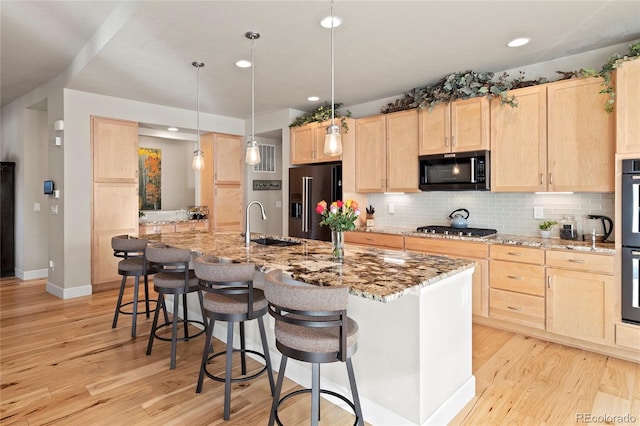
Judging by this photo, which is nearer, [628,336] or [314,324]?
[314,324]

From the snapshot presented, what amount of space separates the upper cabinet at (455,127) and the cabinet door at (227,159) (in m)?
3.41

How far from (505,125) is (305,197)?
2650mm

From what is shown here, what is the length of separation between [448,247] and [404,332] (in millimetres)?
2088

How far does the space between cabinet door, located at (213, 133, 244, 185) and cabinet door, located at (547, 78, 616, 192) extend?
4.69 metres

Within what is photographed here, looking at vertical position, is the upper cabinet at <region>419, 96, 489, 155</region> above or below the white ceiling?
below

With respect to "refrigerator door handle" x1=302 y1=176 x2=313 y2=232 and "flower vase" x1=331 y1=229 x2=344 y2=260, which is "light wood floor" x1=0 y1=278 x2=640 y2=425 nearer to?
"flower vase" x1=331 y1=229 x2=344 y2=260

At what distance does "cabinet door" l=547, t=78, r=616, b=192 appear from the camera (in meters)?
3.05

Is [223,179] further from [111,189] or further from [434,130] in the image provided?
[434,130]

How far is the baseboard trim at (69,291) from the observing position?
4.65 meters

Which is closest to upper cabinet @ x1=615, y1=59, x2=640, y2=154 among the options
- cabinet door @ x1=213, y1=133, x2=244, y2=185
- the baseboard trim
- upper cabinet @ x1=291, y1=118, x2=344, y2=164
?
upper cabinet @ x1=291, y1=118, x2=344, y2=164

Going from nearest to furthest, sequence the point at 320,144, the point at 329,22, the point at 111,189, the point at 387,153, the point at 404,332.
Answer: the point at 404,332 → the point at 329,22 → the point at 387,153 → the point at 111,189 → the point at 320,144

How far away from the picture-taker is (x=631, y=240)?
2.81 meters

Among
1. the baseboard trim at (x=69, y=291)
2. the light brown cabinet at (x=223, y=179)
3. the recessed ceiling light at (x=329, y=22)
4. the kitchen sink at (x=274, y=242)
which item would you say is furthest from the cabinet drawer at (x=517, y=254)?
the baseboard trim at (x=69, y=291)

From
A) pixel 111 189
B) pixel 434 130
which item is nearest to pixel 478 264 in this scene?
pixel 434 130
